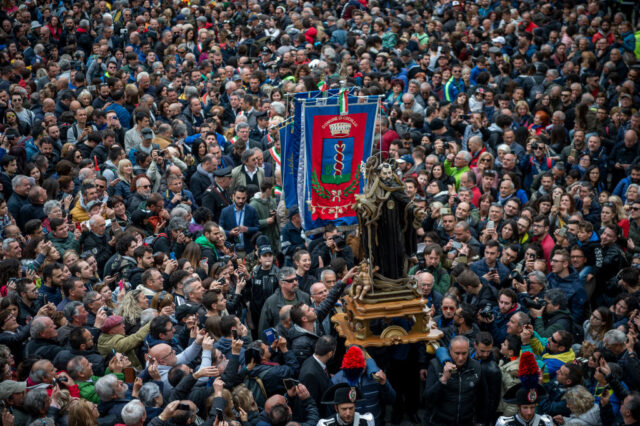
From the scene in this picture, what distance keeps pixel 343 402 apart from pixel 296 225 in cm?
487

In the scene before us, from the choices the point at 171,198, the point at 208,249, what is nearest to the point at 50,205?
the point at 171,198

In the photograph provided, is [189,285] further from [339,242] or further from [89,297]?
[339,242]

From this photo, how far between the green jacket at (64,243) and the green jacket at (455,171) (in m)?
6.48

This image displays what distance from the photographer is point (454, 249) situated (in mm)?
10758

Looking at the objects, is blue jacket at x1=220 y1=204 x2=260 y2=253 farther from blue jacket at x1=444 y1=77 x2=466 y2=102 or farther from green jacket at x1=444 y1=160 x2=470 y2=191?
blue jacket at x1=444 y1=77 x2=466 y2=102

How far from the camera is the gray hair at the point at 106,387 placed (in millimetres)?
7168

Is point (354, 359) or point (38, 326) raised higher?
→ point (354, 359)

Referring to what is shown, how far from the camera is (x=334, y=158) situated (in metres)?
11.3

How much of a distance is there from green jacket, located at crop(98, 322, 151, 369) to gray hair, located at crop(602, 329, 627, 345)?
5.16m

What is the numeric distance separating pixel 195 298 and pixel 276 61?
11112 mm

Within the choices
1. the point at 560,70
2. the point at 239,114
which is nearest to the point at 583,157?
the point at 560,70

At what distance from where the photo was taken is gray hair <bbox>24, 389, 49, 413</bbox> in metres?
7.00

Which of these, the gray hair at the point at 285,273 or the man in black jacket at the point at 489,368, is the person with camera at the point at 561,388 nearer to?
the man in black jacket at the point at 489,368

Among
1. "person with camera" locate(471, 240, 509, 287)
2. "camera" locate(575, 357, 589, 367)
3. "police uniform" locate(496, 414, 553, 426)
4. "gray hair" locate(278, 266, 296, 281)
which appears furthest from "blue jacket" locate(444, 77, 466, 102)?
"police uniform" locate(496, 414, 553, 426)
